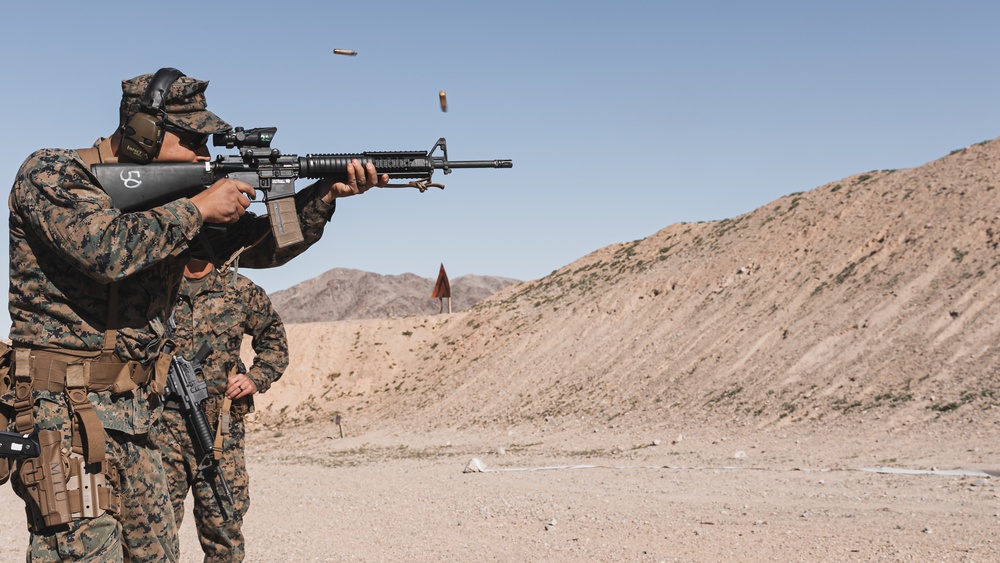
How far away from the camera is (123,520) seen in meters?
4.09

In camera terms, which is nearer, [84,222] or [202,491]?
[84,222]

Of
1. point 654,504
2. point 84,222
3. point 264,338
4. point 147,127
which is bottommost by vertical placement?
point 654,504

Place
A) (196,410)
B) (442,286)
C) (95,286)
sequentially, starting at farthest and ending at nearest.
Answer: (442,286), (196,410), (95,286)

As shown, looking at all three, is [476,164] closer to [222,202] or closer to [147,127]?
[222,202]

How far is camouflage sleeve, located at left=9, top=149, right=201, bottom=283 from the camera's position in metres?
3.72

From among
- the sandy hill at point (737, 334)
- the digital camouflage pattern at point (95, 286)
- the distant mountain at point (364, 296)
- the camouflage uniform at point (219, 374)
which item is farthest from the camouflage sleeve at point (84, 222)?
the distant mountain at point (364, 296)

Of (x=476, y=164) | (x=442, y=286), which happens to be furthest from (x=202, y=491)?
(x=442, y=286)

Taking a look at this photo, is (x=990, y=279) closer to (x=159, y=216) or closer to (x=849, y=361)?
(x=849, y=361)

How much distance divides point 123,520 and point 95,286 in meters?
0.95

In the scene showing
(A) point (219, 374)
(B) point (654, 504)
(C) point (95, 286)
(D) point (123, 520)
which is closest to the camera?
(C) point (95, 286)

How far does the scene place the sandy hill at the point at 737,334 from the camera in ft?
60.3

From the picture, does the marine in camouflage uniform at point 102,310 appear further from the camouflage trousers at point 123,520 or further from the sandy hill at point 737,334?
the sandy hill at point 737,334

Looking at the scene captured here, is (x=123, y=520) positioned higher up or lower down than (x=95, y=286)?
lower down

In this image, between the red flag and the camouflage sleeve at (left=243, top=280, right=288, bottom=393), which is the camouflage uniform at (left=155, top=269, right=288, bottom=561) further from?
the red flag
